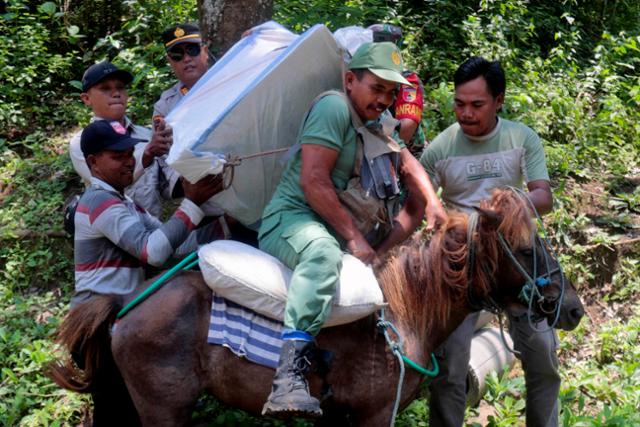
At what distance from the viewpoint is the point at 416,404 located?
218 inches

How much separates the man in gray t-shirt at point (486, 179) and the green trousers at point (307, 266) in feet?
4.12

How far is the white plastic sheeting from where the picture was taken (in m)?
3.87

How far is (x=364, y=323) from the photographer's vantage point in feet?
12.6

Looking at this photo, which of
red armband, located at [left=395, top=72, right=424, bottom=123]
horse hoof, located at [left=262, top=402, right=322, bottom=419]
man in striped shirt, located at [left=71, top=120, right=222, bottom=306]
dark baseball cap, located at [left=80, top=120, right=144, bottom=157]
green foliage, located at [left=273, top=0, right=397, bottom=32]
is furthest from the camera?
green foliage, located at [left=273, top=0, right=397, bottom=32]

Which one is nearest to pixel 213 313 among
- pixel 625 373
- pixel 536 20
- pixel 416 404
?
pixel 416 404

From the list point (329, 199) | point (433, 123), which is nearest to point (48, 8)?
point (433, 123)

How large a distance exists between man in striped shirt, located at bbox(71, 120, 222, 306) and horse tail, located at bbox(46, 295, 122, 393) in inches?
11.1

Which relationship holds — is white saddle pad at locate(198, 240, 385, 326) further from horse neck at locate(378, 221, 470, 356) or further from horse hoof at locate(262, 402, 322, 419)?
horse hoof at locate(262, 402, 322, 419)

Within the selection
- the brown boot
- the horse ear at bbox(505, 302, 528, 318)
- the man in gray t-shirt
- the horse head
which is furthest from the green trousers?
the man in gray t-shirt

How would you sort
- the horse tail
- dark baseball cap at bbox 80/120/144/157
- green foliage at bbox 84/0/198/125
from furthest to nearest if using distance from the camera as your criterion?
green foliage at bbox 84/0/198/125, dark baseball cap at bbox 80/120/144/157, the horse tail

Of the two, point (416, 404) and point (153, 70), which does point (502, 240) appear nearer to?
point (416, 404)

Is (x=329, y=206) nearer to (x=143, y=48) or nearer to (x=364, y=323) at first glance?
(x=364, y=323)

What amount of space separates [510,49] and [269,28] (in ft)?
18.0

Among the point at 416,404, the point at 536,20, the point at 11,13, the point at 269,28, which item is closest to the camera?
the point at 269,28
